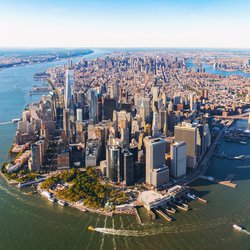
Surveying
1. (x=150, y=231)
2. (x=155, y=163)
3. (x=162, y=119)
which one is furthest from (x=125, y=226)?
(x=162, y=119)

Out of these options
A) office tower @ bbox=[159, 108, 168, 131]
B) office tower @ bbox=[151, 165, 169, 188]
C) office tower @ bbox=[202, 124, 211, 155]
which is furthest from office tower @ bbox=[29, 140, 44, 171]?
office tower @ bbox=[202, 124, 211, 155]

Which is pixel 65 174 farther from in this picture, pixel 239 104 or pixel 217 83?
pixel 217 83

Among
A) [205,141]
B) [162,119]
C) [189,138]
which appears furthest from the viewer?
[162,119]

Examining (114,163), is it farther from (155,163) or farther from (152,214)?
(152,214)

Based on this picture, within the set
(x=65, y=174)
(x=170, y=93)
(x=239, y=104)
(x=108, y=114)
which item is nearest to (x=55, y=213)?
(x=65, y=174)

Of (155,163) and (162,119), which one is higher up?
(162,119)

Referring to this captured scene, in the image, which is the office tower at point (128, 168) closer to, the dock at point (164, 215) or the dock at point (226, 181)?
the dock at point (164, 215)
